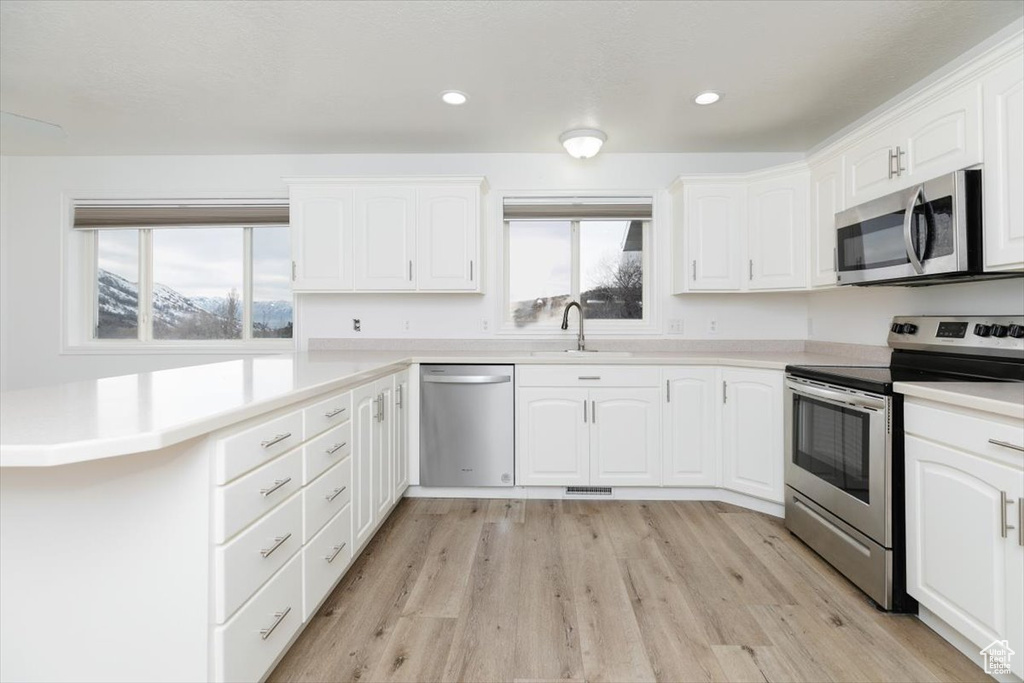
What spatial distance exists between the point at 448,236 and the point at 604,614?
2.38 metres

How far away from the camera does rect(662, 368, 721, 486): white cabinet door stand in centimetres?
296

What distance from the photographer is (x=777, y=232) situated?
3.03 metres

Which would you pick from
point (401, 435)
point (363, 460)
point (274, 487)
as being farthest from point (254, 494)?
point (401, 435)

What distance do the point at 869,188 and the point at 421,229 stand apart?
2.54m

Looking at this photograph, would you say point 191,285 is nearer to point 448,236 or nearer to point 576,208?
point 448,236

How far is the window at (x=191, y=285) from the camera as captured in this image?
12.3 ft

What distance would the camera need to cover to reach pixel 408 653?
161 cm

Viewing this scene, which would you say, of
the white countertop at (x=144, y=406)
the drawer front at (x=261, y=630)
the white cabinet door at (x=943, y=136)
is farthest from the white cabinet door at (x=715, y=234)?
the drawer front at (x=261, y=630)

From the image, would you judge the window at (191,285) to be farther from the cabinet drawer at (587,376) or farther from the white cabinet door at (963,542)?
the white cabinet door at (963,542)

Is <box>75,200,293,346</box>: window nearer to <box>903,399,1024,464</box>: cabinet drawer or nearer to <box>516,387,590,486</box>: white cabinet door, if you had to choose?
<box>516,387,590,486</box>: white cabinet door

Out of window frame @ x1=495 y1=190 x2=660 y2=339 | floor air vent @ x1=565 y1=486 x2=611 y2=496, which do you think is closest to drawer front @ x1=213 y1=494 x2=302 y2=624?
floor air vent @ x1=565 y1=486 x2=611 y2=496

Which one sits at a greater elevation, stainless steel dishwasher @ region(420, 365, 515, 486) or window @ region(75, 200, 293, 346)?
window @ region(75, 200, 293, 346)

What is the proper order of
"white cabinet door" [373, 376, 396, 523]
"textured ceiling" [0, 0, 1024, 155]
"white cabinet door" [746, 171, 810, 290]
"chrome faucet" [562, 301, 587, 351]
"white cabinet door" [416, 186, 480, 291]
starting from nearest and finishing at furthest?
"textured ceiling" [0, 0, 1024, 155]
"white cabinet door" [373, 376, 396, 523]
"white cabinet door" [746, 171, 810, 290]
"white cabinet door" [416, 186, 480, 291]
"chrome faucet" [562, 301, 587, 351]

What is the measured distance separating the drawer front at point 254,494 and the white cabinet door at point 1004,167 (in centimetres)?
254
